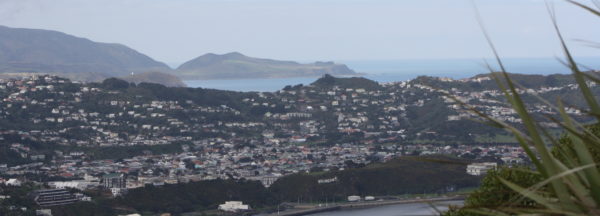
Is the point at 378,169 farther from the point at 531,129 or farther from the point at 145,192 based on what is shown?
the point at 531,129

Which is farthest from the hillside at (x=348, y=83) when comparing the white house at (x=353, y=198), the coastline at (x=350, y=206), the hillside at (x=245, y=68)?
the hillside at (x=245, y=68)

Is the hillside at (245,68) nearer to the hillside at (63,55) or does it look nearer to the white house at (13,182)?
the hillside at (63,55)

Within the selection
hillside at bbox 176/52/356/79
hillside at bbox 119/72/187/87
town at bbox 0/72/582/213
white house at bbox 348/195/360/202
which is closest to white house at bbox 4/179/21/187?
town at bbox 0/72/582/213

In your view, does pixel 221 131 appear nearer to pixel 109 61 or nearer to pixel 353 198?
pixel 353 198

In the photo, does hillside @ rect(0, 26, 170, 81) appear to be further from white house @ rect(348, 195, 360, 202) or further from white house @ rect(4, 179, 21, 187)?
white house @ rect(348, 195, 360, 202)

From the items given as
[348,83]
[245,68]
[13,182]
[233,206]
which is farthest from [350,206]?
[245,68]

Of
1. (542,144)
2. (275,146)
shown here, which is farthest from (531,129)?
(275,146)

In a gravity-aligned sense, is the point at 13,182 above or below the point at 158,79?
above
